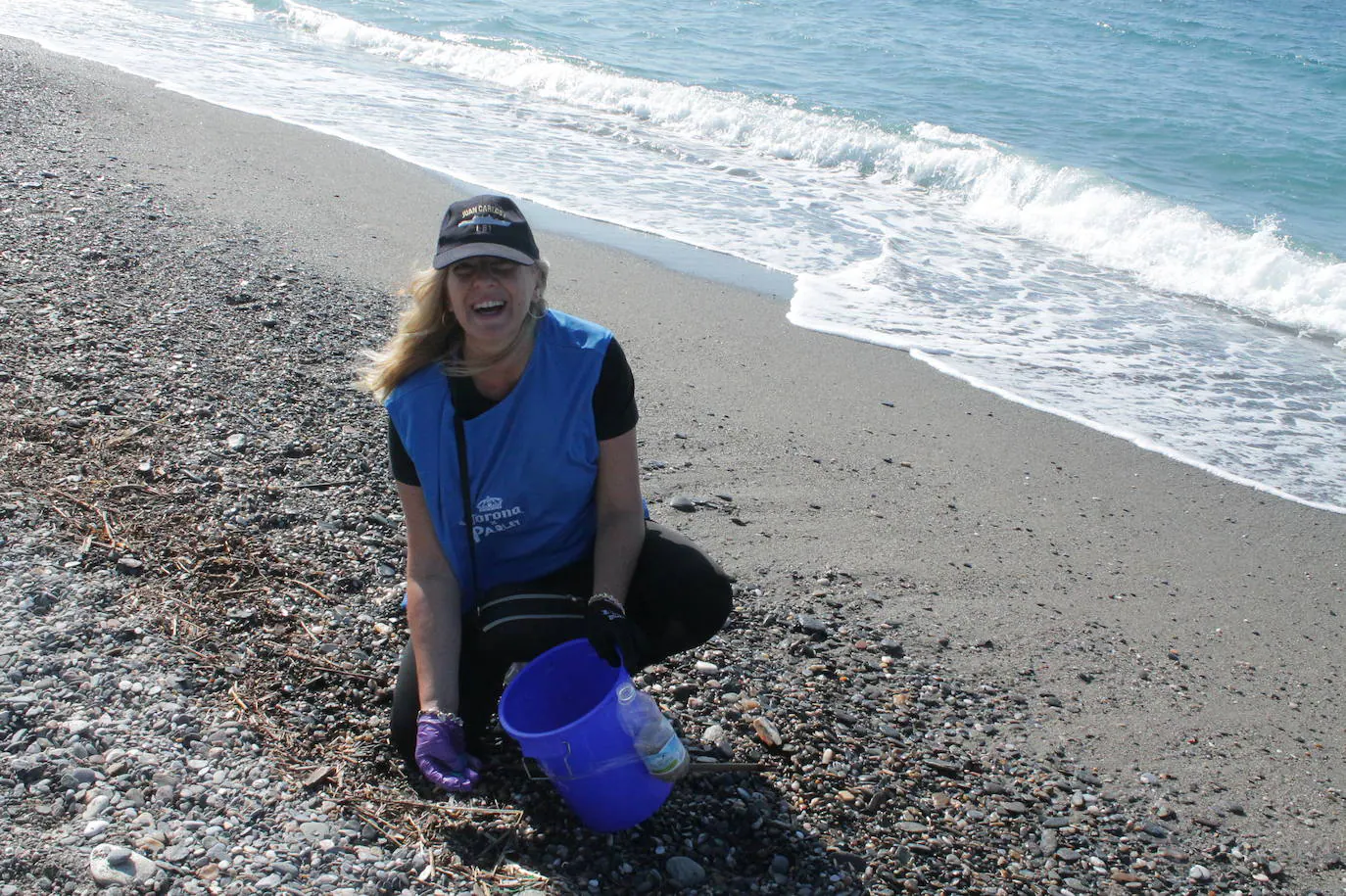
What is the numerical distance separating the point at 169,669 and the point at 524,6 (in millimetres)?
22931

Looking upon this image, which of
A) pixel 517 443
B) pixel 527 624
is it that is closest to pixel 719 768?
pixel 527 624

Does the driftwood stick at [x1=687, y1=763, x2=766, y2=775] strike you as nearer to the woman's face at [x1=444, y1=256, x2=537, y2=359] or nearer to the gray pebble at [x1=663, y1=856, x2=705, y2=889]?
the gray pebble at [x1=663, y1=856, x2=705, y2=889]

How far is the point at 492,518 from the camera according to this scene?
3150 mm

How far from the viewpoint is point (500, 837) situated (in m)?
2.85

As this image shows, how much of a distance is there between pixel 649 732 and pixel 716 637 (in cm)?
113

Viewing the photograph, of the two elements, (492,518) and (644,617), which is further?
(644,617)

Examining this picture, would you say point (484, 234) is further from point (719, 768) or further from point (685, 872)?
point (685, 872)

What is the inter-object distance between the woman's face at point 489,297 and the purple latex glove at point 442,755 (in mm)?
991

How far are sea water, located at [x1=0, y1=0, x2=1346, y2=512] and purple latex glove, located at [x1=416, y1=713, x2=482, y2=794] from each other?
15.8 ft

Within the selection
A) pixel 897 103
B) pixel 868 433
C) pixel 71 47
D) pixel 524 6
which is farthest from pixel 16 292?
pixel 524 6

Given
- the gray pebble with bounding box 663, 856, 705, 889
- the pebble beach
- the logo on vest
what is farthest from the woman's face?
the gray pebble with bounding box 663, 856, 705, 889

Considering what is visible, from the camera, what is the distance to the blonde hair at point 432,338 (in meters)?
3.06

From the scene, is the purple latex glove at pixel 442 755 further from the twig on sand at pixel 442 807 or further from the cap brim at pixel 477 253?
the cap brim at pixel 477 253

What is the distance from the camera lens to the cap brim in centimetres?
289
